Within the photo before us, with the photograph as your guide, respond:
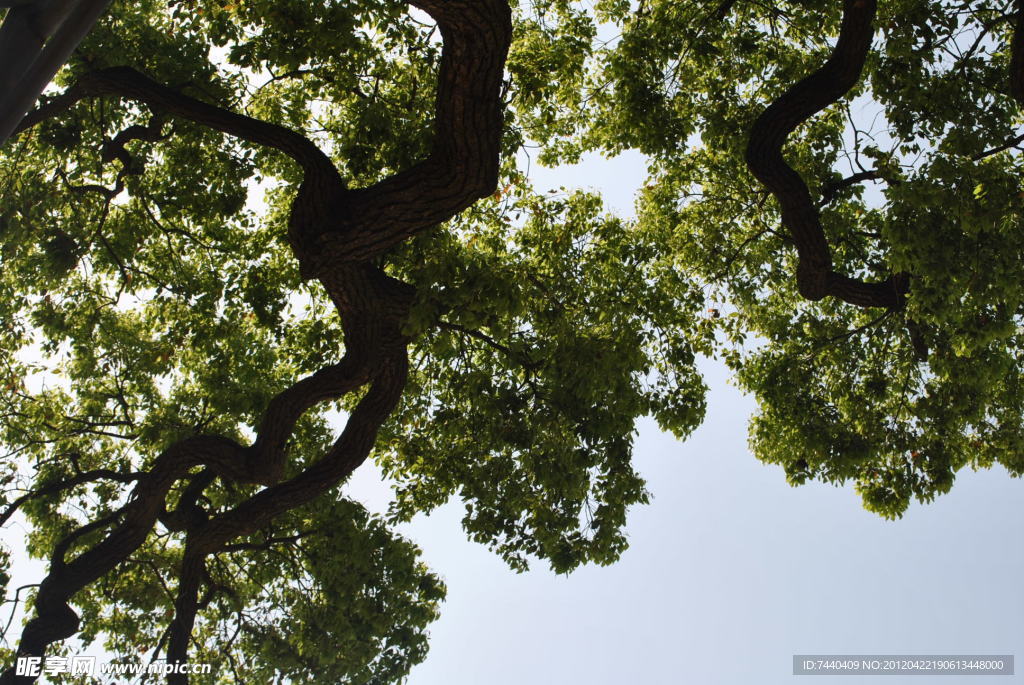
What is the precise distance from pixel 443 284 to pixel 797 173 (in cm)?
488

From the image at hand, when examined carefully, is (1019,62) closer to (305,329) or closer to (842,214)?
(842,214)

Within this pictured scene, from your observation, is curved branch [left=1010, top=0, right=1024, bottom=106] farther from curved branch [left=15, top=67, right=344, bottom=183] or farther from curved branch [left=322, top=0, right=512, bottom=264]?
curved branch [left=15, top=67, right=344, bottom=183]

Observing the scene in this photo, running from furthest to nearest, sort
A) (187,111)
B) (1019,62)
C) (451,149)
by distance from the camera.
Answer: (187,111), (451,149), (1019,62)

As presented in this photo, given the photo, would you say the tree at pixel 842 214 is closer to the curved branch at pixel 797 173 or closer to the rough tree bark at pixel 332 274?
the curved branch at pixel 797 173

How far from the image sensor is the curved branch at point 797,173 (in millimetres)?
8375

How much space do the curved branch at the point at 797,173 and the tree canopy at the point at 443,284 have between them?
1.6 inches

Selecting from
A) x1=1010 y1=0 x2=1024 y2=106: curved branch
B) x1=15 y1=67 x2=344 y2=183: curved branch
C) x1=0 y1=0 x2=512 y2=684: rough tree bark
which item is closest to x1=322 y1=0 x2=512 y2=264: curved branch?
x1=0 y1=0 x2=512 y2=684: rough tree bark

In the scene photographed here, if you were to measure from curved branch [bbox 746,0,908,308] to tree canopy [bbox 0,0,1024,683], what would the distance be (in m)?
0.04

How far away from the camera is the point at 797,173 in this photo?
31.4ft

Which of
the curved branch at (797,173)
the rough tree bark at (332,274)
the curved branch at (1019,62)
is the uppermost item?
the curved branch at (797,173)

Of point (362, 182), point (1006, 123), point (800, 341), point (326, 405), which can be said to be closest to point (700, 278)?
point (800, 341)

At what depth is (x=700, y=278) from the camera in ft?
41.4

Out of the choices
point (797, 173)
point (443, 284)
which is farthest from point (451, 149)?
point (797, 173)

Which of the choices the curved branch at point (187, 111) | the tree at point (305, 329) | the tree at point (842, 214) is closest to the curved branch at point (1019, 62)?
the tree at point (842, 214)
